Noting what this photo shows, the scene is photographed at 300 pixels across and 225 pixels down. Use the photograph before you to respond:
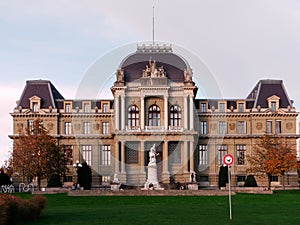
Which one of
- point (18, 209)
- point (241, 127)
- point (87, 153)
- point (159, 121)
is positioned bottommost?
point (18, 209)

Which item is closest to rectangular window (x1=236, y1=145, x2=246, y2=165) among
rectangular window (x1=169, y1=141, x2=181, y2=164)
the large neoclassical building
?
the large neoclassical building

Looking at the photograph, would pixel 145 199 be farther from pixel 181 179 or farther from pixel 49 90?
pixel 49 90

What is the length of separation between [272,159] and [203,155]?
16.2 m

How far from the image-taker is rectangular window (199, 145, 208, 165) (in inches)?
3226

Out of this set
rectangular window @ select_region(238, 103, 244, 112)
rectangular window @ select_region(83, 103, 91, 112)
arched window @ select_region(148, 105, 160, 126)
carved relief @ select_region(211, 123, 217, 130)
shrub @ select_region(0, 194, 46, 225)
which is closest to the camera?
shrub @ select_region(0, 194, 46, 225)

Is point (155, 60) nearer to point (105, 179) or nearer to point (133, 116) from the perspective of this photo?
point (133, 116)

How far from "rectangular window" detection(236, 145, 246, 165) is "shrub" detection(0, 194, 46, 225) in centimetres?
5681

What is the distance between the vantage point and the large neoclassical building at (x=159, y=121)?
76.8 metres

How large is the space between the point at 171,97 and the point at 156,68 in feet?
12.8

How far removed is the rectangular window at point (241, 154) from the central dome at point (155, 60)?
39.5 ft

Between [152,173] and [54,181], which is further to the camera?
[54,181]

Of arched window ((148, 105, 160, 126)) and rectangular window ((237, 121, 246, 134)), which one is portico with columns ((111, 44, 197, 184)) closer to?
arched window ((148, 105, 160, 126))

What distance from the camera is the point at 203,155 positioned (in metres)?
82.2

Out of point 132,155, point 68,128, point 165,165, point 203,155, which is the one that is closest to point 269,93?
point 203,155
